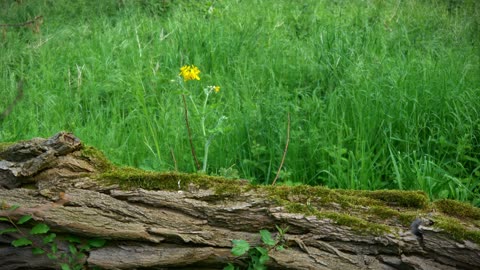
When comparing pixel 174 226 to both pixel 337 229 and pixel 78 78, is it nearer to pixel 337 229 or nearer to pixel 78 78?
pixel 337 229

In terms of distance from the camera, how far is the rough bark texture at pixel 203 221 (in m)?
2.43

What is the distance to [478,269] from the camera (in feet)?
7.75

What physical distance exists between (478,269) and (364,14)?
4.74 meters

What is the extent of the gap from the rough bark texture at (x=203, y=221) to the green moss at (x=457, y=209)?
21mm

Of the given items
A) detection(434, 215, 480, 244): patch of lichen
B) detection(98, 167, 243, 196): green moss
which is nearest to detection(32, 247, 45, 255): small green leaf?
detection(98, 167, 243, 196): green moss

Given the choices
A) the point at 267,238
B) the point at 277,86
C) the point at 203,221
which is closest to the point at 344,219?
the point at 267,238

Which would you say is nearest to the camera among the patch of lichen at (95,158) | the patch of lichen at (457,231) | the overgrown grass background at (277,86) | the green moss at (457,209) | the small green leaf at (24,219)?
the patch of lichen at (457,231)

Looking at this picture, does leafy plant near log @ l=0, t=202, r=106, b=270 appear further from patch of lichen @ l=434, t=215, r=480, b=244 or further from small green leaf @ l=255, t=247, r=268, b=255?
patch of lichen @ l=434, t=215, r=480, b=244

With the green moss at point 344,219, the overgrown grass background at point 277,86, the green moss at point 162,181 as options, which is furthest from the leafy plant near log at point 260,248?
the overgrown grass background at point 277,86

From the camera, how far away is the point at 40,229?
254 cm

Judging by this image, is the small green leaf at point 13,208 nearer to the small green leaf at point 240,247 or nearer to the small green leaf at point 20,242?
the small green leaf at point 20,242

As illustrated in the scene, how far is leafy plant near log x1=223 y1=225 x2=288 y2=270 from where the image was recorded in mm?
2420

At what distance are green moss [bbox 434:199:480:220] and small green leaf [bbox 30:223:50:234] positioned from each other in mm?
1611

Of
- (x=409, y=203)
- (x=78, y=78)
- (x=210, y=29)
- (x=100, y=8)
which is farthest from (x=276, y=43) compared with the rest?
(x=409, y=203)
